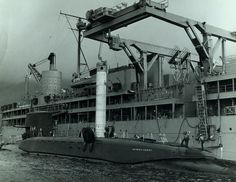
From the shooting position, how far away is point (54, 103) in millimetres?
67438

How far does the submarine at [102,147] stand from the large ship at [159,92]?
11.8ft

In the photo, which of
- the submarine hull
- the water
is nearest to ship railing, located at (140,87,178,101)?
the submarine hull

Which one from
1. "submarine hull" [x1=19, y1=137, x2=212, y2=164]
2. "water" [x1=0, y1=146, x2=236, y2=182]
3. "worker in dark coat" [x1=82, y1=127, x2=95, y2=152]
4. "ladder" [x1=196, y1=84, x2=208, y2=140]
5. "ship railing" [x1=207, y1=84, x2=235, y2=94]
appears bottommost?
"water" [x1=0, y1=146, x2=236, y2=182]

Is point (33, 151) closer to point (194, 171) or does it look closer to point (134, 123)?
point (134, 123)

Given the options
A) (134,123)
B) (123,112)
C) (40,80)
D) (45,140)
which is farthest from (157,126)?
(40,80)

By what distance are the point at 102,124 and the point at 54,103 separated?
30835mm

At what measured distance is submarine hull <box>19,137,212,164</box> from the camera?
90.6 ft

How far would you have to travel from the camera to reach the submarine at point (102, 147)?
2791 centimetres

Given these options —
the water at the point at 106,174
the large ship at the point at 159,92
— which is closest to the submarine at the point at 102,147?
the water at the point at 106,174

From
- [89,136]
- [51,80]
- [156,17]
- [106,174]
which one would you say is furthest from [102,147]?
[51,80]

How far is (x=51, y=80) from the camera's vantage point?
77500mm

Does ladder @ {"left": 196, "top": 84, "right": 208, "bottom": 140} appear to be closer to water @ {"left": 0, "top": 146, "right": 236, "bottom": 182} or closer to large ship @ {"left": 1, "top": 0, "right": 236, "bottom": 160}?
large ship @ {"left": 1, "top": 0, "right": 236, "bottom": 160}

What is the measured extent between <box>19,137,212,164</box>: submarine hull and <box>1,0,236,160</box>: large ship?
4257 mm

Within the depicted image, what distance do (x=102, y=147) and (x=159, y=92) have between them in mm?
18561
